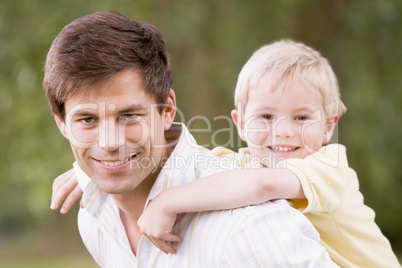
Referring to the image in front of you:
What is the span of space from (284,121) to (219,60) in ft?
17.9

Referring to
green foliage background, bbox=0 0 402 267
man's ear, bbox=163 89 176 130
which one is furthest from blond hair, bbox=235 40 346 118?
green foliage background, bbox=0 0 402 267

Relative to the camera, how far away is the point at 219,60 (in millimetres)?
8070

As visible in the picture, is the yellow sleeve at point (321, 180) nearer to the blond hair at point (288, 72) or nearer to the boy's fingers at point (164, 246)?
the blond hair at point (288, 72)

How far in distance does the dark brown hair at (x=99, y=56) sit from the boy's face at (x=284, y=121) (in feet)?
2.04

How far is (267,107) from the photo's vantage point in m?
2.72

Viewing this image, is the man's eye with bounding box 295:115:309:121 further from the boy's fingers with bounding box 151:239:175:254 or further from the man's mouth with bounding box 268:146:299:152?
the boy's fingers with bounding box 151:239:175:254

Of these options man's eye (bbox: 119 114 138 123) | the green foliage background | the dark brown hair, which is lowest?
the green foliage background

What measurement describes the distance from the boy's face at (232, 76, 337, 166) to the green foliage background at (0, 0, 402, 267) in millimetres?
3004

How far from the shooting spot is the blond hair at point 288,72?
106 inches

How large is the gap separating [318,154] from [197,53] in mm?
5396

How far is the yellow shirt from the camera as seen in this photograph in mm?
2205

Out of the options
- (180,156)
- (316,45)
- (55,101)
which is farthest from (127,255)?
(316,45)

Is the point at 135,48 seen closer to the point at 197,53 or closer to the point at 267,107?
the point at 267,107

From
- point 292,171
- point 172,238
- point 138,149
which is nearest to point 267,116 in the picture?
point 292,171
